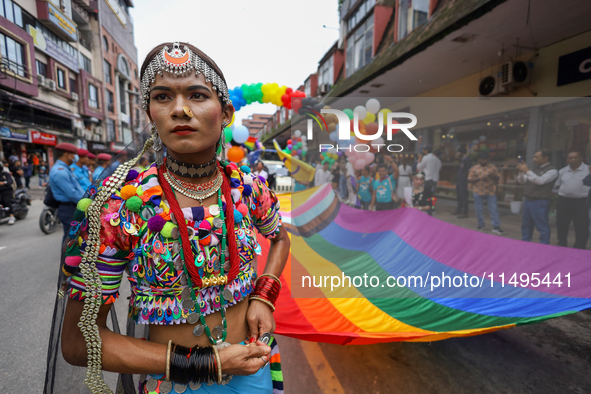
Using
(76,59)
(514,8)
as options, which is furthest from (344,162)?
(76,59)

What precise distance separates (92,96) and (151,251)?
105 feet

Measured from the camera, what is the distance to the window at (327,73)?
1730 cm

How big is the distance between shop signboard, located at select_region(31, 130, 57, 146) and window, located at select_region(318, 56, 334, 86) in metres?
18.4

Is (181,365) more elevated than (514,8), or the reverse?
(514,8)

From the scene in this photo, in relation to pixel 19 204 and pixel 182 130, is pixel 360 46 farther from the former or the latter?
pixel 182 130

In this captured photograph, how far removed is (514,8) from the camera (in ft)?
15.7

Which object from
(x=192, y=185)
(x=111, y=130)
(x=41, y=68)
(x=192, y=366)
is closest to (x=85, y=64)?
(x=111, y=130)

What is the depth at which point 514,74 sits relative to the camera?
6570 mm

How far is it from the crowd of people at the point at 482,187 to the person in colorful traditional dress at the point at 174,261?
5.93m

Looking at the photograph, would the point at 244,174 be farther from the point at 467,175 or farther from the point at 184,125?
the point at 467,175

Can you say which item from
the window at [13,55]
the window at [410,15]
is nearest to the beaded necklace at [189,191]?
the window at [410,15]

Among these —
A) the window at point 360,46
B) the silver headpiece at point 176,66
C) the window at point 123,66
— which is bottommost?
the silver headpiece at point 176,66

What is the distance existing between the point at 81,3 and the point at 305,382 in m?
32.2

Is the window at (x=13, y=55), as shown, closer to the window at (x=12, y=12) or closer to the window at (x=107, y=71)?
the window at (x=12, y=12)
